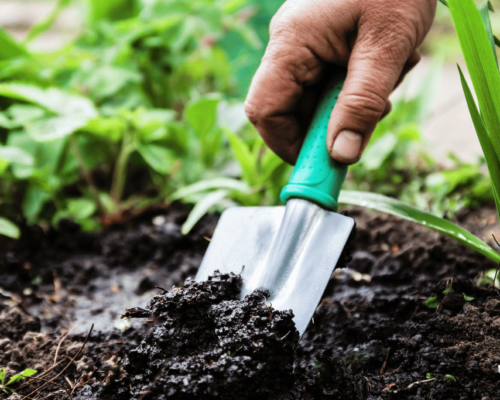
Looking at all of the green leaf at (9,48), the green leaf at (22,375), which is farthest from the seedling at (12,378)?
the green leaf at (9,48)

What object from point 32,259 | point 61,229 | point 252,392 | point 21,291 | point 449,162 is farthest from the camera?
point 449,162

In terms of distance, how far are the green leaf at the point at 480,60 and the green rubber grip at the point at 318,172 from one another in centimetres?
29

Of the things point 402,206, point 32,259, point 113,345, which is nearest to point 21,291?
point 32,259

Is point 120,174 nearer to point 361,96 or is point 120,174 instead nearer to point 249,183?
point 249,183

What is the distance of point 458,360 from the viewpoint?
0.76 m

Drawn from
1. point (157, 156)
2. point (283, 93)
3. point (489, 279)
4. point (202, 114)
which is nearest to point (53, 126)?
point (157, 156)

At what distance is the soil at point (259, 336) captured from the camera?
0.71 m

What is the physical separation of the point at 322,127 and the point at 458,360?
56cm

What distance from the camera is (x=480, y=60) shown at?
29.7 inches

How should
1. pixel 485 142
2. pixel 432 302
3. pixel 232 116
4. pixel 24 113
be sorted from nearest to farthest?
pixel 485 142 → pixel 432 302 → pixel 24 113 → pixel 232 116

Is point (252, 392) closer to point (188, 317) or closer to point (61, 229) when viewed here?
point (188, 317)

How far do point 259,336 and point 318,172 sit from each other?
1.28 ft

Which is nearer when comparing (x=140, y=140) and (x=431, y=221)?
(x=431, y=221)

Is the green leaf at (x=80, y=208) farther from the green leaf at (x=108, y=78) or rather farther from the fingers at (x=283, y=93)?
the fingers at (x=283, y=93)
